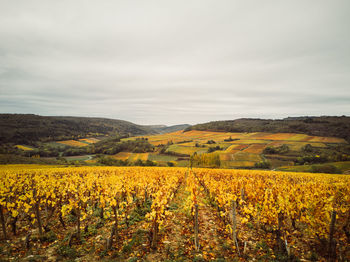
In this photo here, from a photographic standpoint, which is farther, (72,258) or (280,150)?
(280,150)

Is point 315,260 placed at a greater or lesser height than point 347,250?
lesser

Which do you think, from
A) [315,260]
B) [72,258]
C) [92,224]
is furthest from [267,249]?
[92,224]

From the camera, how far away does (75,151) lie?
92500 millimetres

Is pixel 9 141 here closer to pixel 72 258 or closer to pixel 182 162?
pixel 182 162

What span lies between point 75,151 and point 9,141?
56212 mm

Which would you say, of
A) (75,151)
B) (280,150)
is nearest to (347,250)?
(280,150)

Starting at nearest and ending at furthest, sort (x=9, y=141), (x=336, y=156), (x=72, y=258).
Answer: (x=72, y=258) → (x=336, y=156) → (x=9, y=141)

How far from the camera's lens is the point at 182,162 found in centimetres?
6906

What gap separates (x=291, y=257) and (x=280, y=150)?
77.5 meters

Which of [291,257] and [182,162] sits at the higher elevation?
[291,257]

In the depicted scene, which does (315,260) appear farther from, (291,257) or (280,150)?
(280,150)

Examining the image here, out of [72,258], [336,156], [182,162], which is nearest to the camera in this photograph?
[72,258]

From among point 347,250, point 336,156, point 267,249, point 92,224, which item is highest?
point 347,250

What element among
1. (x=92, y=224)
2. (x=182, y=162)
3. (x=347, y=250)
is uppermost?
(x=347, y=250)
